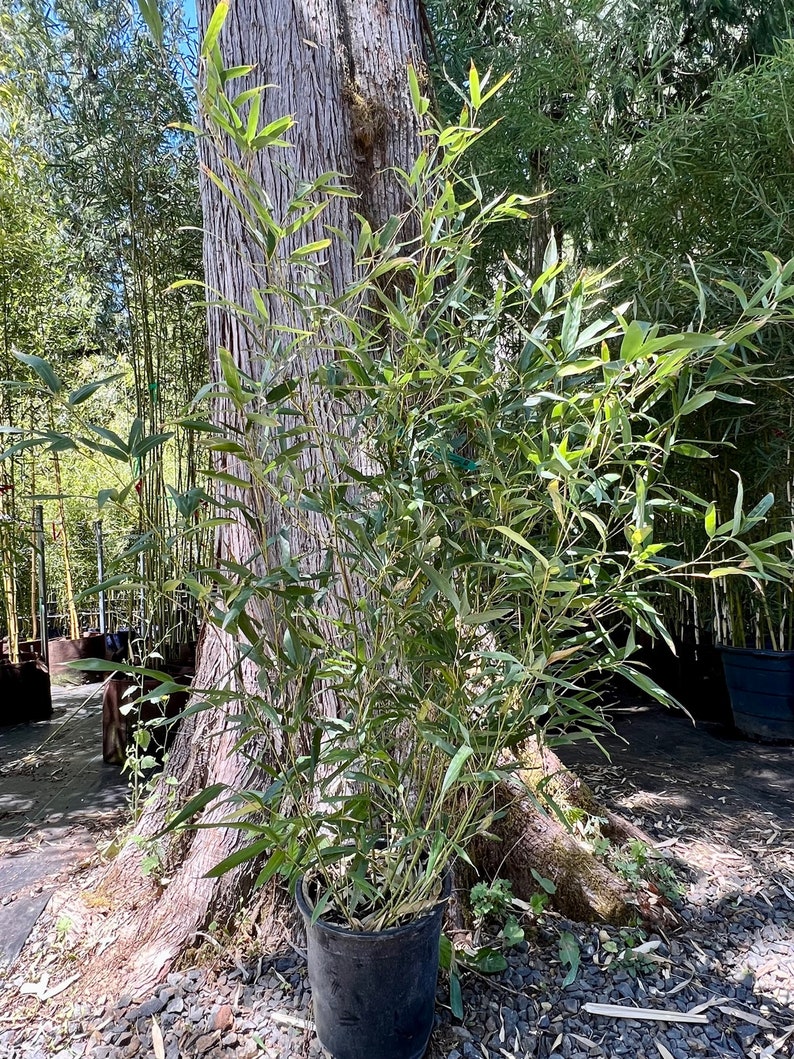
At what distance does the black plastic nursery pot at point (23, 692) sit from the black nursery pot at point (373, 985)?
3.00 m

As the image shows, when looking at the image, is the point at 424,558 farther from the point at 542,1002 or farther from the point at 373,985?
the point at 542,1002

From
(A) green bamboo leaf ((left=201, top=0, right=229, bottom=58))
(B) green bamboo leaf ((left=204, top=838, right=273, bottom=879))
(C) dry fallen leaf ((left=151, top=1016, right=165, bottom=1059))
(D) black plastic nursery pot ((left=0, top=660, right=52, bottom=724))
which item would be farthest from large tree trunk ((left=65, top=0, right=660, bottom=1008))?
(D) black plastic nursery pot ((left=0, top=660, right=52, bottom=724))

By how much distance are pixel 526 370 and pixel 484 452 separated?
128 mm

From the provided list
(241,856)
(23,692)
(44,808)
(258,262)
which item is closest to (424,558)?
(241,856)

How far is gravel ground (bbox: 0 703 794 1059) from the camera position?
117cm

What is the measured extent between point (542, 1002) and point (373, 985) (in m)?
0.40

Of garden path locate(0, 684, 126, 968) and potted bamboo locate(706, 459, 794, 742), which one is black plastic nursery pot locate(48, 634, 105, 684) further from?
potted bamboo locate(706, 459, 794, 742)

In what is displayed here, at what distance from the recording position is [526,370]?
37.5 inches

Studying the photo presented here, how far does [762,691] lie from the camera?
2.79m

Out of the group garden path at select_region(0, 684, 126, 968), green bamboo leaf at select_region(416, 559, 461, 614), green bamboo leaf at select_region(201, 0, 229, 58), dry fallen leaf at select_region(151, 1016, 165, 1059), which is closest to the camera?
green bamboo leaf at select_region(201, 0, 229, 58)

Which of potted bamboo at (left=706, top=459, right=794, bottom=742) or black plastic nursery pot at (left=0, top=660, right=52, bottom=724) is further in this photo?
black plastic nursery pot at (left=0, top=660, right=52, bottom=724)

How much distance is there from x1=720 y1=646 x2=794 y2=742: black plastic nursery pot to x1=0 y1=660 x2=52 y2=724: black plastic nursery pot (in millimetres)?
3386

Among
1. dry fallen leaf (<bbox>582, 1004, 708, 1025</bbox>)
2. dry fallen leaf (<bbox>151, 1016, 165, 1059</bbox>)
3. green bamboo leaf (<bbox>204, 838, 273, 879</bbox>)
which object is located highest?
green bamboo leaf (<bbox>204, 838, 273, 879</bbox>)

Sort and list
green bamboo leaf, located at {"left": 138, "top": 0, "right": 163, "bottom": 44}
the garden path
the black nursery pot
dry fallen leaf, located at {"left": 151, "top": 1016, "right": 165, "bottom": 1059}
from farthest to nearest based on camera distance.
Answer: the garden path
dry fallen leaf, located at {"left": 151, "top": 1016, "right": 165, "bottom": 1059}
the black nursery pot
green bamboo leaf, located at {"left": 138, "top": 0, "right": 163, "bottom": 44}
